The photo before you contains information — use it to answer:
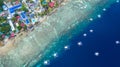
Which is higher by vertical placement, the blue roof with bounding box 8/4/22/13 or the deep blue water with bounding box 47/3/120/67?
the blue roof with bounding box 8/4/22/13

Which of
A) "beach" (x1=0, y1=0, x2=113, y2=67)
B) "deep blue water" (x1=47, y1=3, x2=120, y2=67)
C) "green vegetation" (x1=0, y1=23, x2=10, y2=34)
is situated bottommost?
"deep blue water" (x1=47, y1=3, x2=120, y2=67)

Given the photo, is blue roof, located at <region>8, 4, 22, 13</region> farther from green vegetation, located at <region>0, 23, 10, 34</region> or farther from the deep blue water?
the deep blue water

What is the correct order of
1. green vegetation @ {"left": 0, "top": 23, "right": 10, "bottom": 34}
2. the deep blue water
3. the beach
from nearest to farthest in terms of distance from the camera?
1. the deep blue water
2. the beach
3. green vegetation @ {"left": 0, "top": 23, "right": 10, "bottom": 34}

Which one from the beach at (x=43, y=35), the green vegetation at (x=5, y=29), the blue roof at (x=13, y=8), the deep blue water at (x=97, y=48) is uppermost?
the blue roof at (x=13, y=8)

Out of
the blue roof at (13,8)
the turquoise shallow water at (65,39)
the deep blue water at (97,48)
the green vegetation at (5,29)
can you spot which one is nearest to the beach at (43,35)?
the turquoise shallow water at (65,39)

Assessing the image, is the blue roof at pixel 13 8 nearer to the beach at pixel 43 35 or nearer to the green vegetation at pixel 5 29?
the green vegetation at pixel 5 29

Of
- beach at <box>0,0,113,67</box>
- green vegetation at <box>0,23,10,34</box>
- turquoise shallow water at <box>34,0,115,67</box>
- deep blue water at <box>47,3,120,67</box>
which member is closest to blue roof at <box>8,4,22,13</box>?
green vegetation at <box>0,23,10,34</box>
